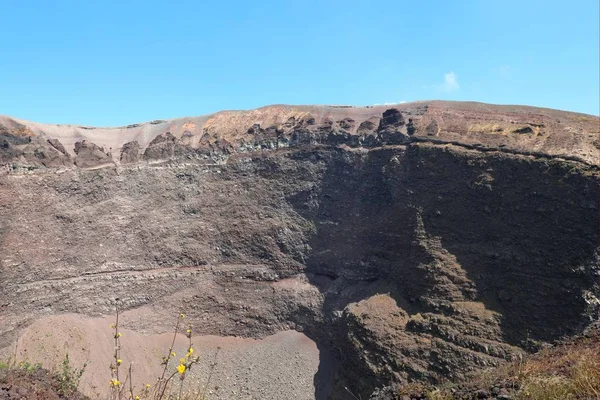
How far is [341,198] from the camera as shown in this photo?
3122 centimetres

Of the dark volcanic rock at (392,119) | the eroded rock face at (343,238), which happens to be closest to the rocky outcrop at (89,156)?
the eroded rock face at (343,238)

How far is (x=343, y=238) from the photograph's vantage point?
30.2 metres

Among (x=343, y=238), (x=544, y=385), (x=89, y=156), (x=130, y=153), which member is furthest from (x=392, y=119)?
(x=544, y=385)

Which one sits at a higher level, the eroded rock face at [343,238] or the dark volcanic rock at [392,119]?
the dark volcanic rock at [392,119]

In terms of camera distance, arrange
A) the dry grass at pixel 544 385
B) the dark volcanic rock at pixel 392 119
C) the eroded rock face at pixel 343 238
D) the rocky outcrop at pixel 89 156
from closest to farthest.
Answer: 1. the dry grass at pixel 544 385
2. the eroded rock face at pixel 343 238
3. the dark volcanic rock at pixel 392 119
4. the rocky outcrop at pixel 89 156

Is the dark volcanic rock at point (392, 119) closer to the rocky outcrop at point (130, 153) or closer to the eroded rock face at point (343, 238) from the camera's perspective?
the eroded rock face at point (343, 238)

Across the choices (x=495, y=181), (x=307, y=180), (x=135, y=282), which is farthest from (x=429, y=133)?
(x=135, y=282)

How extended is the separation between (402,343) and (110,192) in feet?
78.0

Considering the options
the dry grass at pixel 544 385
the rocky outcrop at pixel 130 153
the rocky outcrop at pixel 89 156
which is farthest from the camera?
the rocky outcrop at pixel 130 153

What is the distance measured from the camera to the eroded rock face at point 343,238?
20.0 m

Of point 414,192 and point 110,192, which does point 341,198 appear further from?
point 110,192

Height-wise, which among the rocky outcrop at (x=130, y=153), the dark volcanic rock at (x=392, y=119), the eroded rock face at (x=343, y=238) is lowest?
the eroded rock face at (x=343, y=238)

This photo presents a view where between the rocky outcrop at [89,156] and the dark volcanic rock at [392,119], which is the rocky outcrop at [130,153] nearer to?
the rocky outcrop at [89,156]

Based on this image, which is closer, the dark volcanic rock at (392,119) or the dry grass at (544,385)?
the dry grass at (544,385)
